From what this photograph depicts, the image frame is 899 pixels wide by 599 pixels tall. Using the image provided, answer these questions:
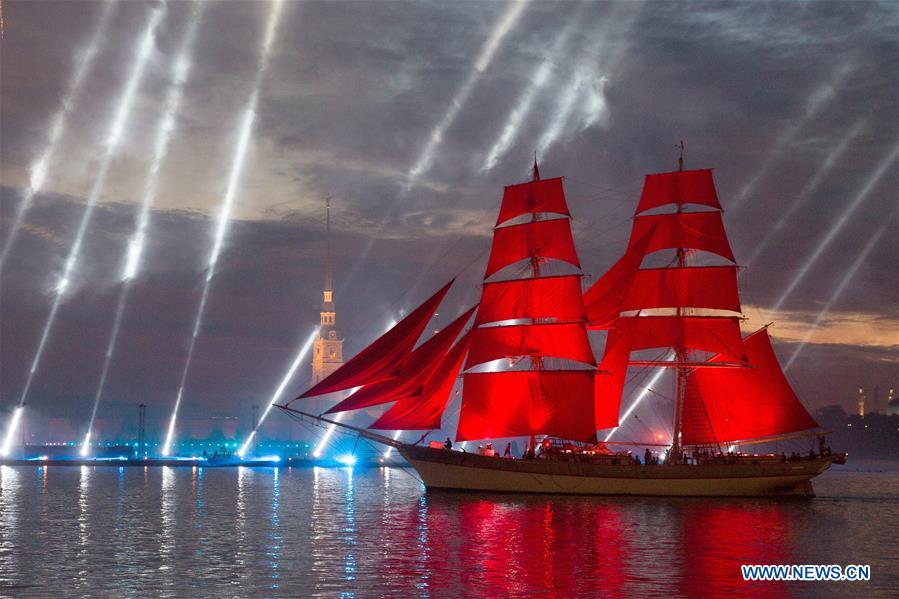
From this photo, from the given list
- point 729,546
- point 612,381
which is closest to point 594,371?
point 612,381

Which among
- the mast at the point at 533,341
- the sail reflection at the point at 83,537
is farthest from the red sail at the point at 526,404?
the sail reflection at the point at 83,537

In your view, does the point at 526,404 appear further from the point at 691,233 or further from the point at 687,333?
the point at 691,233

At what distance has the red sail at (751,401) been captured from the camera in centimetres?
7950

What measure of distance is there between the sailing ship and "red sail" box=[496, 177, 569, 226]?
94 millimetres

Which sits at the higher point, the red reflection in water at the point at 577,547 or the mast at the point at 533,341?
the mast at the point at 533,341

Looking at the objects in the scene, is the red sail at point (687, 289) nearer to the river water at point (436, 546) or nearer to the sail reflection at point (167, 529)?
the river water at point (436, 546)

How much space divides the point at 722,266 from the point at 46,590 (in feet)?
183

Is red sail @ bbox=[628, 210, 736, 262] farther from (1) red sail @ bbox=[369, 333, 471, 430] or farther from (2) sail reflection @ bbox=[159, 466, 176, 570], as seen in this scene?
(2) sail reflection @ bbox=[159, 466, 176, 570]

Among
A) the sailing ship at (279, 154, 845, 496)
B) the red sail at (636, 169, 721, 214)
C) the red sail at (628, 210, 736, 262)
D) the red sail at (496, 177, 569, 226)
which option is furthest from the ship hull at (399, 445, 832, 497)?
the red sail at (636, 169, 721, 214)

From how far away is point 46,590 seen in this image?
117ft

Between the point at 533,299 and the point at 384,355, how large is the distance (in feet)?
37.9

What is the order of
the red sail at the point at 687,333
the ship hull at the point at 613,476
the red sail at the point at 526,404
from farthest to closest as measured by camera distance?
the red sail at the point at 687,333
the red sail at the point at 526,404
the ship hull at the point at 613,476

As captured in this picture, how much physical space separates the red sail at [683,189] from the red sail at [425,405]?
18.8m

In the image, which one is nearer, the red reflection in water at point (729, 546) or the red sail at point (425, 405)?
the red reflection in water at point (729, 546)
